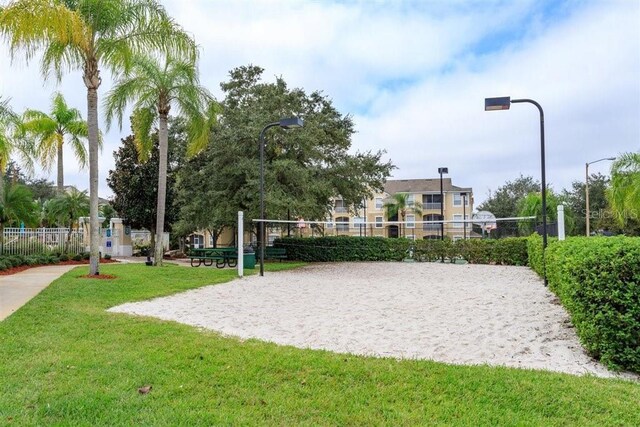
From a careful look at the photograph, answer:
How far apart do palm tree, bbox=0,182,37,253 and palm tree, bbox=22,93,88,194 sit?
239cm

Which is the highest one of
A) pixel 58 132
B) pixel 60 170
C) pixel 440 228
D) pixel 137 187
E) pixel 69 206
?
pixel 58 132

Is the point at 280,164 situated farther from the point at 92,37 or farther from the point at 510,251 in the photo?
the point at 510,251

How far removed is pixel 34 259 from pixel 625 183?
24.4 meters

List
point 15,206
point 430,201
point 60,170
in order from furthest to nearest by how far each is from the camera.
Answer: point 430,201 < point 60,170 < point 15,206

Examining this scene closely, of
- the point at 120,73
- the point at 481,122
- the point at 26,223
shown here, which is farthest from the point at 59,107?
the point at 481,122

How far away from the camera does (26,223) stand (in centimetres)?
A: 1686

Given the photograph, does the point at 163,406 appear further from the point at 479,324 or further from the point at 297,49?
the point at 297,49

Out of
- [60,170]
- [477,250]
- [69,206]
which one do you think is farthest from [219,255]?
[477,250]

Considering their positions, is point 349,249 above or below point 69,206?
below

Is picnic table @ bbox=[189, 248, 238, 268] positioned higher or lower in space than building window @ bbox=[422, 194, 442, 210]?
lower

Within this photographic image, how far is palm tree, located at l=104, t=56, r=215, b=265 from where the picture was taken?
1411 cm

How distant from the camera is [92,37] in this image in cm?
1133

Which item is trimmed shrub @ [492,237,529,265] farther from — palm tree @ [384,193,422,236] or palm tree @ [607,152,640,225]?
palm tree @ [384,193,422,236]

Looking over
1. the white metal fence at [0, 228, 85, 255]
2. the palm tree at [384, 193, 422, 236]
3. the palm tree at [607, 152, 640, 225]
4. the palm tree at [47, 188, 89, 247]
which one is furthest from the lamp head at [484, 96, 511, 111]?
the palm tree at [384, 193, 422, 236]
